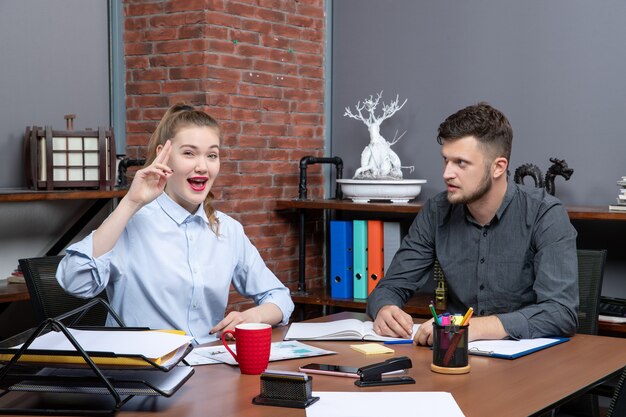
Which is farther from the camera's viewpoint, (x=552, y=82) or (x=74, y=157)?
(x=552, y=82)

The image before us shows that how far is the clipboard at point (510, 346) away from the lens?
199cm

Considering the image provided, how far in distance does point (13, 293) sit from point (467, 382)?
1.85 metres

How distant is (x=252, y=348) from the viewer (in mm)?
1773

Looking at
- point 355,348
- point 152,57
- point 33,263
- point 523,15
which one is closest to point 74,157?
point 152,57

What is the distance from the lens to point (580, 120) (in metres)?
3.59

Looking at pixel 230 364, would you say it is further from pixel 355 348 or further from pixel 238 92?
pixel 238 92

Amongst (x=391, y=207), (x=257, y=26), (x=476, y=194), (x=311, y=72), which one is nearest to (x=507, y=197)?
(x=476, y=194)

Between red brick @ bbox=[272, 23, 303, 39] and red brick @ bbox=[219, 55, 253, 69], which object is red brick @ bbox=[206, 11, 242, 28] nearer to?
red brick @ bbox=[219, 55, 253, 69]

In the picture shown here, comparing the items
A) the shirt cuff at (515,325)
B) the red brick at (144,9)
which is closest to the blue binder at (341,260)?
the red brick at (144,9)

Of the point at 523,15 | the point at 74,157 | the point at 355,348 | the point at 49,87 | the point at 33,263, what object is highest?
the point at 523,15

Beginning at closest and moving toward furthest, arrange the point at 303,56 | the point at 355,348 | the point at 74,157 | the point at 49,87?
the point at 355,348 → the point at 74,157 → the point at 49,87 → the point at 303,56

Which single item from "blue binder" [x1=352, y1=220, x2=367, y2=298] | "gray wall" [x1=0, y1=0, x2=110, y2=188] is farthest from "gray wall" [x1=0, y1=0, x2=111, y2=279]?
"blue binder" [x1=352, y1=220, x2=367, y2=298]

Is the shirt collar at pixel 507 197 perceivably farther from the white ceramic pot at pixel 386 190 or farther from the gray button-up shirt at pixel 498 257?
the white ceramic pot at pixel 386 190

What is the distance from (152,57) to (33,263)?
180cm
